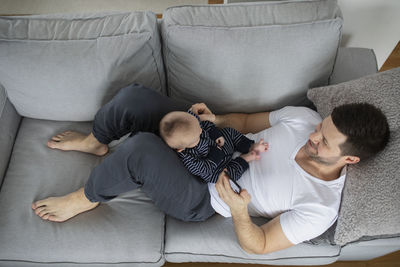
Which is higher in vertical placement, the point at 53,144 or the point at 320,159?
the point at 320,159

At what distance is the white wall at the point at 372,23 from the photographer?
1.51m

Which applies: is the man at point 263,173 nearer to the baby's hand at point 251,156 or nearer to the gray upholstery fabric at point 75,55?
the baby's hand at point 251,156

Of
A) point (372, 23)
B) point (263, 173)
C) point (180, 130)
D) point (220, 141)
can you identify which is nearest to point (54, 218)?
point (180, 130)

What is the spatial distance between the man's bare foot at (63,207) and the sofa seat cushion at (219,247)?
1.19ft

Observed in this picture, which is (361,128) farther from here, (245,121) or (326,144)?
(245,121)

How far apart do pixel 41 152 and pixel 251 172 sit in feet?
3.09

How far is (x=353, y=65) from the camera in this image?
1.47 metres

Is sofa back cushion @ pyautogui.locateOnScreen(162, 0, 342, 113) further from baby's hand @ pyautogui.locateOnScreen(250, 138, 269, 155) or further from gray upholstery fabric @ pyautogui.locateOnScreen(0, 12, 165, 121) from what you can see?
baby's hand @ pyautogui.locateOnScreen(250, 138, 269, 155)

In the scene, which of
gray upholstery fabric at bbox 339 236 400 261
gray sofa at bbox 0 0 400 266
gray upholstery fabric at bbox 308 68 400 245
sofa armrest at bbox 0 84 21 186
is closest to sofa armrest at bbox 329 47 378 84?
gray sofa at bbox 0 0 400 266

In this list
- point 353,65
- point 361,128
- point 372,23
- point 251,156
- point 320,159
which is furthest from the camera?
point 372,23

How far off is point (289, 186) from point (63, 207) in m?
0.88

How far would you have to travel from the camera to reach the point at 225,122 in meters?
1.38

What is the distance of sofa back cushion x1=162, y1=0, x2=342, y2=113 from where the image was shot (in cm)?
121

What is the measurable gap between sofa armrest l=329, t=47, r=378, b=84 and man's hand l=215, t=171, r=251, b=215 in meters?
0.76
